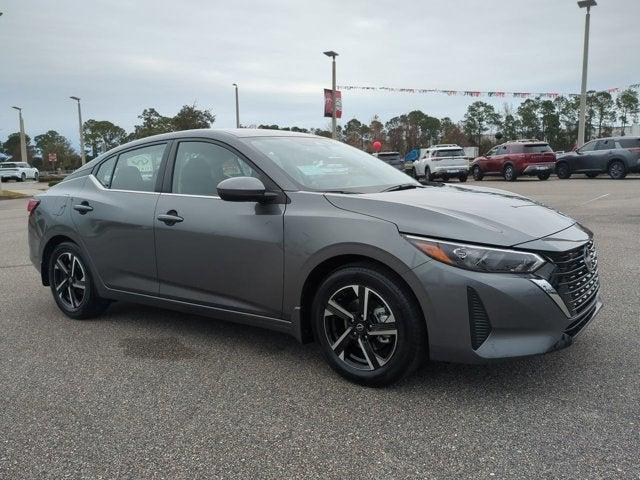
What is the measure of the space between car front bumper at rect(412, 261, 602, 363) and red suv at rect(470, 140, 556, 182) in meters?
22.1

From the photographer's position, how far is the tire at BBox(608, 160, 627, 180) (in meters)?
21.3

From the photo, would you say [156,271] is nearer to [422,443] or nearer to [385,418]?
[385,418]

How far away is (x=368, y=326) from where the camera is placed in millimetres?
3264

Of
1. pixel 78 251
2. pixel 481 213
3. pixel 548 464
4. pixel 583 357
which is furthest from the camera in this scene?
pixel 78 251

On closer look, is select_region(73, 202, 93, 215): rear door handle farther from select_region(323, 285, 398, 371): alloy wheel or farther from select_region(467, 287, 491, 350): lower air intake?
select_region(467, 287, 491, 350): lower air intake

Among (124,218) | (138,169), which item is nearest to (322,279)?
(124,218)

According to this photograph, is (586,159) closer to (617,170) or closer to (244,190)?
(617,170)

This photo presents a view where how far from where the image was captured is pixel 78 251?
4832 millimetres

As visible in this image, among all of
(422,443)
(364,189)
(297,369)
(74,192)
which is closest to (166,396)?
(297,369)

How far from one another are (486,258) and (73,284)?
361 cm

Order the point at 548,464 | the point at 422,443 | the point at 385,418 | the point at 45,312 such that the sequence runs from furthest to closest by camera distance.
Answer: the point at 45,312, the point at 385,418, the point at 422,443, the point at 548,464

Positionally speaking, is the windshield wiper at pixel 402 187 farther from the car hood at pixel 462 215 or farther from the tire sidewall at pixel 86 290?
the tire sidewall at pixel 86 290

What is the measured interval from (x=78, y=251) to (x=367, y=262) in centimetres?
279

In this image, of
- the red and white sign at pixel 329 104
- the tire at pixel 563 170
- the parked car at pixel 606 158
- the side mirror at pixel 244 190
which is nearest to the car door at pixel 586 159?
Result: the parked car at pixel 606 158
